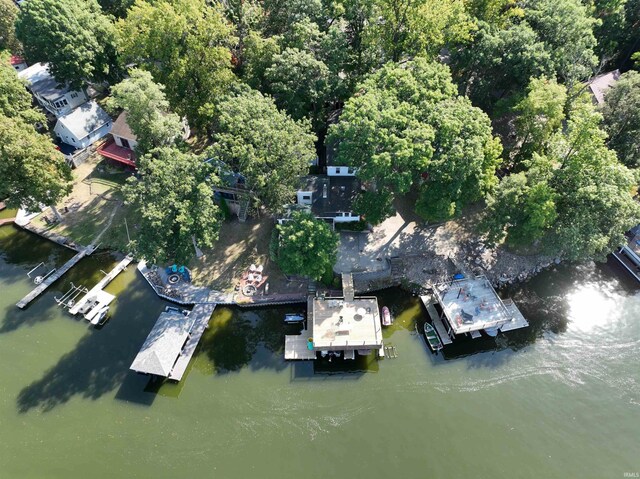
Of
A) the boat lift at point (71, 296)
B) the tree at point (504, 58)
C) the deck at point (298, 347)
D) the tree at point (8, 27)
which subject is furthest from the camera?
the tree at point (8, 27)

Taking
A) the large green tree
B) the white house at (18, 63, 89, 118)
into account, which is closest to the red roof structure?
the white house at (18, 63, 89, 118)

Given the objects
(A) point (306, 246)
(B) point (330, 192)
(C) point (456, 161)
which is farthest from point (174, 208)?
(C) point (456, 161)

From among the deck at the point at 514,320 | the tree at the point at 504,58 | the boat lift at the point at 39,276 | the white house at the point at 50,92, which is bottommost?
the deck at the point at 514,320

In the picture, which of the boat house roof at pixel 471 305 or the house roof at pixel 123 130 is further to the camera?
the house roof at pixel 123 130

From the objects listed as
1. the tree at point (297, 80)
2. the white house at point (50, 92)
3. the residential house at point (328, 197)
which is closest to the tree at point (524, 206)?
the residential house at point (328, 197)

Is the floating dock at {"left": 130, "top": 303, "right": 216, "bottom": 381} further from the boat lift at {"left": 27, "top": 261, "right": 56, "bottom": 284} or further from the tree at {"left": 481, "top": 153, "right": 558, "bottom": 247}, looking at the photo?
the tree at {"left": 481, "top": 153, "right": 558, "bottom": 247}

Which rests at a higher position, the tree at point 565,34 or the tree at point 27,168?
the tree at point 565,34

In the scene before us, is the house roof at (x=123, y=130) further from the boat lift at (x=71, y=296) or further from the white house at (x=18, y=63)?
the white house at (x=18, y=63)

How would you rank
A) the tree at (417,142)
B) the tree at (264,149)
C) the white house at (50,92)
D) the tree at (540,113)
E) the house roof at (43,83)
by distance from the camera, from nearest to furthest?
the tree at (417,142)
the tree at (264,149)
the tree at (540,113)
the house roof at (43,83)
the white house at (50,92)
